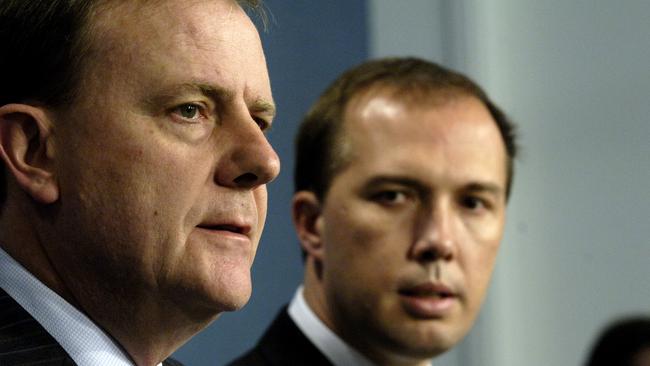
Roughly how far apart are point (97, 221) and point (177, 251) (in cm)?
12

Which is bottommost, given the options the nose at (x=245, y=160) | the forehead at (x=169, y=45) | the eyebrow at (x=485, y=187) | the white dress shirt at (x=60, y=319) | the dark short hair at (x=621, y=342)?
the dark short hair at (x=621, y=342)

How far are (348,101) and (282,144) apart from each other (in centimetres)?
50

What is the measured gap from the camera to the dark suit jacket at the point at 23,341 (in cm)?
152

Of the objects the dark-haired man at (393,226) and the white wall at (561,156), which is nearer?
the dark-haired man at (393,226)

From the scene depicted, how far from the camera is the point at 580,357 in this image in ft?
12.5

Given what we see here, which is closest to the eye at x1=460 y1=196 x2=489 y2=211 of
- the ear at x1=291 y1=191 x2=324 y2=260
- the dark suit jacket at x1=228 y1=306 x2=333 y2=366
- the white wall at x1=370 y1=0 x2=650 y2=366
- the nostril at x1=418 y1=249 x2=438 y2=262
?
the nostril at x1=418 y1=249 x2=438 y2=262

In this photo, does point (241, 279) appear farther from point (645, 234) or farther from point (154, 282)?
point (645, 234)

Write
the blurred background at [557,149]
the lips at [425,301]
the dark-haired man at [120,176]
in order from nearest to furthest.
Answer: the dark-haired man at [120,176], the lips at [425,301], the blurred background at [557,149]

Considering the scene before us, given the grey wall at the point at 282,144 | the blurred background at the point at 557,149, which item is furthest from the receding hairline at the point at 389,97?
the blurred background at the point at 557,149

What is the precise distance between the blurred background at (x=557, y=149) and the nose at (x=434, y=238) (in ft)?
4.08

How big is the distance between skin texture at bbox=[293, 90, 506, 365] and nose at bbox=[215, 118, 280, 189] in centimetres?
76

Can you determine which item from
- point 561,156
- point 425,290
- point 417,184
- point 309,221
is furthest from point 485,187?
point 561,156

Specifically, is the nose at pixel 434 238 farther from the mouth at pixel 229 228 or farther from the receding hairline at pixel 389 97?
the mouth at pixel 229 228

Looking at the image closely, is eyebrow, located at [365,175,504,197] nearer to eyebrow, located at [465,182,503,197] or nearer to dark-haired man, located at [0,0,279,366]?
eyebrow, located at [465,182,503,197]
